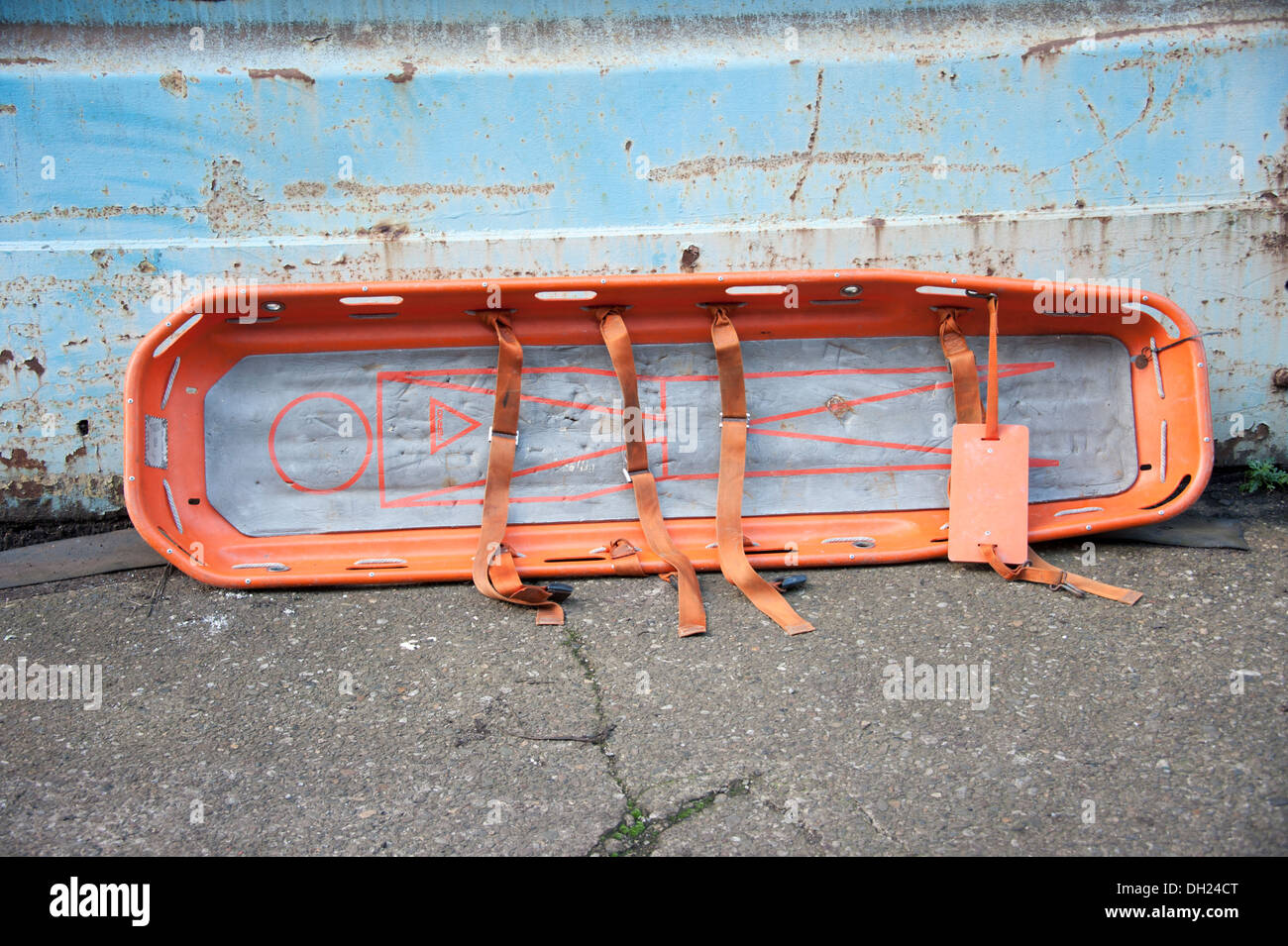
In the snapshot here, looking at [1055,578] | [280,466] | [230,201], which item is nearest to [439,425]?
[280,466]

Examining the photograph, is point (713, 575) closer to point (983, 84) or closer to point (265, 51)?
point (983, 84)

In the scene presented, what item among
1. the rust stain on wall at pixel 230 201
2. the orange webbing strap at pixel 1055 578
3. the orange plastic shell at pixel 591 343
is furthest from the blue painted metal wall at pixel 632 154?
the orange webbing strap at pixel 1055 578

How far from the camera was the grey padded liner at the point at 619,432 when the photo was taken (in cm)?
299

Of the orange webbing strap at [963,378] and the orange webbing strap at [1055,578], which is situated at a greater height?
the orange webbing strap at [963,378]

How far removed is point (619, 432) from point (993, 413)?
1295 mm

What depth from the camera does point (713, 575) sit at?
9.25 feet

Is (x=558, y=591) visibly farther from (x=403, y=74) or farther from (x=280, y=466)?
(x=403, y=74)

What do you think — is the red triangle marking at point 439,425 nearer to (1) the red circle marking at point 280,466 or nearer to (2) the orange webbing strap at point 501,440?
(2) the orange webbing strap at point 501,440

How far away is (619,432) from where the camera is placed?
304 cm

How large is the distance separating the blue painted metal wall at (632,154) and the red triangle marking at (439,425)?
24.1 inches

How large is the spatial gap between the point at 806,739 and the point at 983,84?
2754mm

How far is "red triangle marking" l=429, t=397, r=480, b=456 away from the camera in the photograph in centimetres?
301

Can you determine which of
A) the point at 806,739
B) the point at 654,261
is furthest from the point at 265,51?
the point at 806,739

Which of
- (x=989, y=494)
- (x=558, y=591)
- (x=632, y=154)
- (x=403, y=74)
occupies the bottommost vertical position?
(x=558, y=591)
